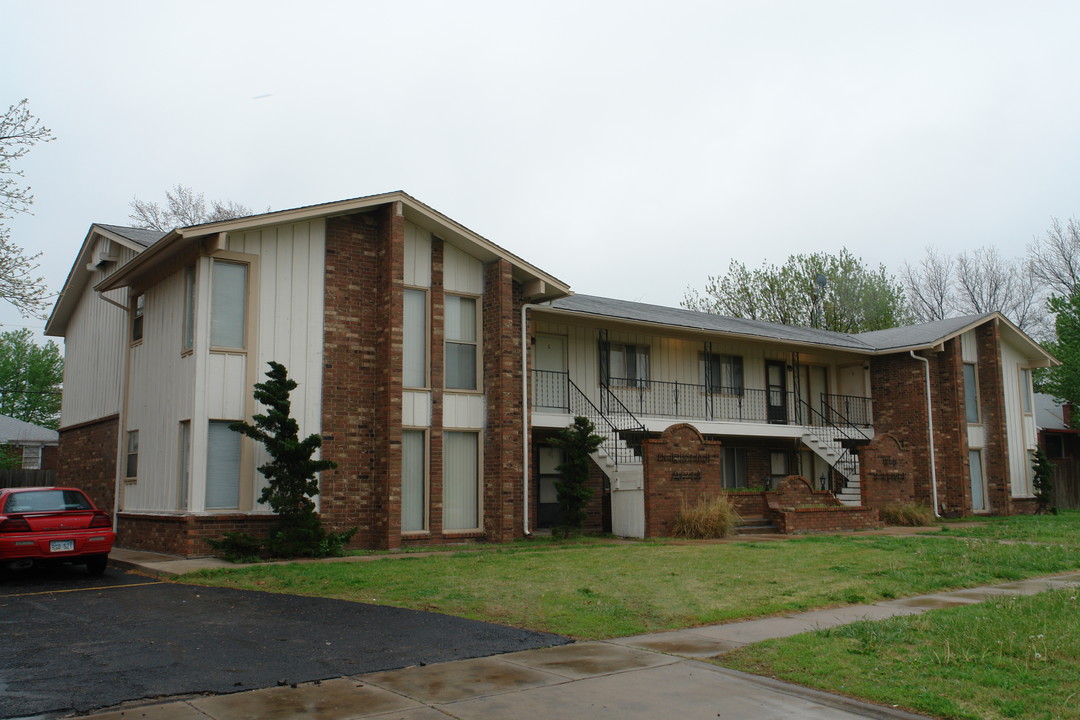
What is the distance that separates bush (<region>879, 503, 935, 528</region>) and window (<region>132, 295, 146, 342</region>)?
1884 cm

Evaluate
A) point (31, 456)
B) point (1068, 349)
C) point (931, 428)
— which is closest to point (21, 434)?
point (31, 456)

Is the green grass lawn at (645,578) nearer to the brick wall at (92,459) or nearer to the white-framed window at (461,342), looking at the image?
the white-framed window at (461,342)

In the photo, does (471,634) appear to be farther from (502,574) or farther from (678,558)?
(678,558)

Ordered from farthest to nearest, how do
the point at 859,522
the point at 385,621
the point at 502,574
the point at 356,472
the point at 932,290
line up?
the point at 932,290 < the point at 859,522 < the point at 356,472 < the point at 502,574 < the point at 385,621

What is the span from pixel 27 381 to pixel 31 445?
15040 millimetres

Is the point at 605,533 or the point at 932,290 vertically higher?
the point at 932,290

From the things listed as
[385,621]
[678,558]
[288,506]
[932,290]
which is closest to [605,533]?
[678,558]

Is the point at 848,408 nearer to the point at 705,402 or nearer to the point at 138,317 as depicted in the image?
the point at 705,402

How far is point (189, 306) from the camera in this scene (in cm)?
1599

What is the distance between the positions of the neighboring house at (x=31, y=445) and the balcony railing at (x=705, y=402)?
30.3m

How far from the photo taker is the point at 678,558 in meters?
14.3

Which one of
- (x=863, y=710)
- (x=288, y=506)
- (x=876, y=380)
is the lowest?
(x=863, y=710)

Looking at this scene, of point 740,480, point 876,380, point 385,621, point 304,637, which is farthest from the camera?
point 876,380

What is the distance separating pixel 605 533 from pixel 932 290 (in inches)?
1599
